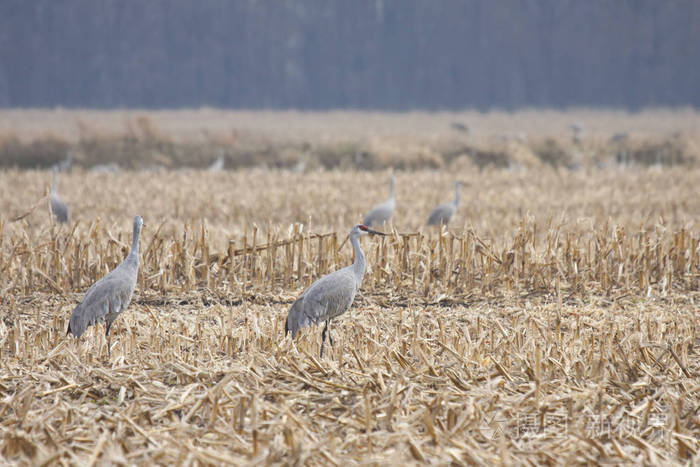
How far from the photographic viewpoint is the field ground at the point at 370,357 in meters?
4.28

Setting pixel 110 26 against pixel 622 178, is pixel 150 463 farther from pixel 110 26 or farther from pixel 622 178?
pixel 110 26

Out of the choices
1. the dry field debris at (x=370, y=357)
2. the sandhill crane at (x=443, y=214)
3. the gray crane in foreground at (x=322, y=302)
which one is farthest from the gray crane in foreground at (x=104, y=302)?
the sandhill crane at (x=443, y=214)

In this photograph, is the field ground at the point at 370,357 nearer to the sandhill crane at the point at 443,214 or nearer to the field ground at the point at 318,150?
the sandhill crane at the point at 443,214

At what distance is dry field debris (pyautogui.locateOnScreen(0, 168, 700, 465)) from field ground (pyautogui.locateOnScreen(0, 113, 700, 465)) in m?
0.02

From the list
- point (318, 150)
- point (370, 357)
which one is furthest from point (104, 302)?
point (318, 150)

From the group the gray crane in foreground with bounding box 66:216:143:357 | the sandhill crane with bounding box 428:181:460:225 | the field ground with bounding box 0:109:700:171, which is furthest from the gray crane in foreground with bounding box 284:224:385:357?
the field ground with bounding box 0:109:700:171

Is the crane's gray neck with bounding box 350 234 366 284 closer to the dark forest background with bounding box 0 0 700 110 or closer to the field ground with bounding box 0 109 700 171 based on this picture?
the field ground with bounding box 0 109 700 171

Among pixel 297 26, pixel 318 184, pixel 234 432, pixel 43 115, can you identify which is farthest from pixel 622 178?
pixel 297 26

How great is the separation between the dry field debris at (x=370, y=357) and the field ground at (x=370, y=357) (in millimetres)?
20

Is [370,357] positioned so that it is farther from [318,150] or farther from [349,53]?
[349,53]

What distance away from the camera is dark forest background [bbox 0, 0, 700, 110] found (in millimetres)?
69750

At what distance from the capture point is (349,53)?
71.9 m

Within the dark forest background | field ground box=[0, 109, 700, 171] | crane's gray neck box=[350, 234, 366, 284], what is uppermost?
the dark forest background

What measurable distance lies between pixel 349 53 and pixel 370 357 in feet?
225
